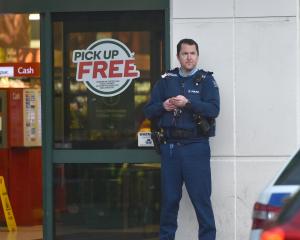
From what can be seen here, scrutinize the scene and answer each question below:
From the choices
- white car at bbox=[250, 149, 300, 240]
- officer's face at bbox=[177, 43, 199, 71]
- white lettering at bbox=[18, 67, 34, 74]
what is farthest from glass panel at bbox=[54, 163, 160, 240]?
white car at bbox=[250, 149, 300, 240]

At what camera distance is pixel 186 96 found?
25.1 feet

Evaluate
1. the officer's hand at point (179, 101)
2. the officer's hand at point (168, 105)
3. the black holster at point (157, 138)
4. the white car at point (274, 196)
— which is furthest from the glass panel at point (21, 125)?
the white car at point (274, 196)

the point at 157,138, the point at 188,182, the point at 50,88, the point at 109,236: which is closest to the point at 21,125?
the point at 50,88

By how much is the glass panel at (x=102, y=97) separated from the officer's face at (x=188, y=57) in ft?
2.47

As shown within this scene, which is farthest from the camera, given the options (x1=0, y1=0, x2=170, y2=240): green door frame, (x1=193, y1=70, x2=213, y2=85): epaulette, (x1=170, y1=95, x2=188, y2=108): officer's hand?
(x1=0, y1=0, x2=170, y2=240): green door frame

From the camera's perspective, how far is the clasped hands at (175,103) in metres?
7.45

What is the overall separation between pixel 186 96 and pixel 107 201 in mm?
1672

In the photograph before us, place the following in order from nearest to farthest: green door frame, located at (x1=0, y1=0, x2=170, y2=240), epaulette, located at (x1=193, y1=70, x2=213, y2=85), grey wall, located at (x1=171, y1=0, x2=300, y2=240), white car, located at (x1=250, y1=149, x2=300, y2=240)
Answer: white car, located at (x1=250, y1=149, x2=300, y2=240) → epaulette, located at (x1=193, y1=70, x2=213, y2=85) → grey wall, located at (x1=171, y1=0, x2=300, y2=240) → green door frame, located at (x1=0, y1=0, x2=170, y2=240)

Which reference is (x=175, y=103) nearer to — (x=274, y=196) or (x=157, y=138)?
(x=157, y=138)

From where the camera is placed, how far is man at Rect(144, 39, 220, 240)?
7582mm

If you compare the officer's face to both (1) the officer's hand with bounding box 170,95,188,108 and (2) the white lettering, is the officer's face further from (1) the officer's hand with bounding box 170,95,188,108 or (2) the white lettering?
(2) the white lettering

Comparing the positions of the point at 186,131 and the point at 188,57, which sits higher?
the point at 188,57

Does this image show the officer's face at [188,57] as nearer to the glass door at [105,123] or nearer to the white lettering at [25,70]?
the glass door at [105,123]

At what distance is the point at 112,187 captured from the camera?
855cm
